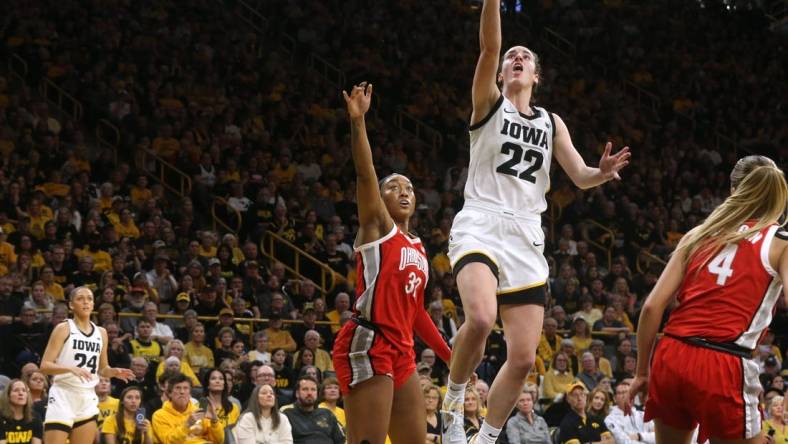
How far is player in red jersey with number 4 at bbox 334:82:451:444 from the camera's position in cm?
608

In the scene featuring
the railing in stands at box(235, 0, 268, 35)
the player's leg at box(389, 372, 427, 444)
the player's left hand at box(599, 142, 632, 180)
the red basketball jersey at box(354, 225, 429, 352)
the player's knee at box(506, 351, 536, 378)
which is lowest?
the player's leg at box(389, 372, 427, 444)

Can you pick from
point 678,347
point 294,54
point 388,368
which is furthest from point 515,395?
point 294,54

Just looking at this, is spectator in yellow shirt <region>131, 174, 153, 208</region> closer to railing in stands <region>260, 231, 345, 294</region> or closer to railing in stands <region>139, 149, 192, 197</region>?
railing in stands <region>139, 149, 192, 197</region>

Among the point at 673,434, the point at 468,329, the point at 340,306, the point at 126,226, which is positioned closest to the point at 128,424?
the point at 340,306

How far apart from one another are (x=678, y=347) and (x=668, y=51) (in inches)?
861

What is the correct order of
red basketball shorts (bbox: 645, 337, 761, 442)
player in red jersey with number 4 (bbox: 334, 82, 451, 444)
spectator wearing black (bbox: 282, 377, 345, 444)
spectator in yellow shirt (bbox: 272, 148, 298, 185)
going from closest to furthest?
1. red basketball shorts (bbox: 645, 337, 761, 442)
2. player in red jersey with number 4 (bbox: 334, 82, 451, 444)
3. spectator wearing black (bbox: 282, 377, 345, 444)
4. spectator in yellow shirt (bbox: 272, 148, 298, 185)

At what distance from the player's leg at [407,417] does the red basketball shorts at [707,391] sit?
1.83m

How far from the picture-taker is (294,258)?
16562mm

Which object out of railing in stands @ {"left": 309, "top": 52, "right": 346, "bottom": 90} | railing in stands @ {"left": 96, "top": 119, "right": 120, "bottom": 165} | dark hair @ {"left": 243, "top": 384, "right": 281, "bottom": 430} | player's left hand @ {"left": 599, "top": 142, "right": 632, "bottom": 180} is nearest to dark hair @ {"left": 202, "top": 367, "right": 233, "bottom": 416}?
dark hair @ {"left": 243, "top": 384, "right": 281, "bottom": 430}

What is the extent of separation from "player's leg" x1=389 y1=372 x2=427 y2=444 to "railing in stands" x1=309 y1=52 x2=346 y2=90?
1610 cm

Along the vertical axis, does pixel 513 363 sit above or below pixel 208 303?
below

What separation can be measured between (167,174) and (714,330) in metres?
13.8

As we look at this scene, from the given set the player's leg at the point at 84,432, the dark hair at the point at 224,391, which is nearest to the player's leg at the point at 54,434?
the player's leg at the point at 84,432

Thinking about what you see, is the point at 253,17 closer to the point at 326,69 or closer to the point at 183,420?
the point at 326,69
